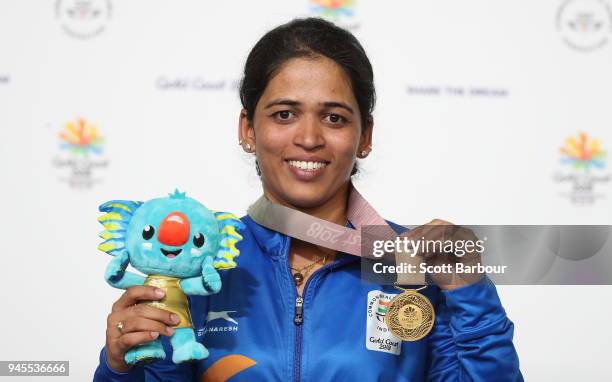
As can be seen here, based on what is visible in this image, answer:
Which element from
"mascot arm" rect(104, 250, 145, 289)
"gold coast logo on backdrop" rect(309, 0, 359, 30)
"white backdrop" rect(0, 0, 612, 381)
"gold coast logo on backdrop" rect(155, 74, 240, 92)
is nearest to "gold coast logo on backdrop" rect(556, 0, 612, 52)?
"white backdrop" rect(0, 0, 612, 381)

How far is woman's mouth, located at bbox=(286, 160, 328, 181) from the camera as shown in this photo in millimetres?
1293

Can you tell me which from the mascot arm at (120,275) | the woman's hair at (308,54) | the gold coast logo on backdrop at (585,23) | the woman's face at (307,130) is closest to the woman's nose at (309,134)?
the woman's face at (307,130)

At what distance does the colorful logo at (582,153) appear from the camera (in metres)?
2.48

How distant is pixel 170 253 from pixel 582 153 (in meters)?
1.71

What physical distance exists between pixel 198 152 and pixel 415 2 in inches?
31.7

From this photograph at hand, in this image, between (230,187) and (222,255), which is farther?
(230,187)

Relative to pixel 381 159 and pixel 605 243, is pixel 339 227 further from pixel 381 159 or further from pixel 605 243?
pixel 605 243

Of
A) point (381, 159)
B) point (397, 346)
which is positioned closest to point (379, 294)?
point (397, 346)

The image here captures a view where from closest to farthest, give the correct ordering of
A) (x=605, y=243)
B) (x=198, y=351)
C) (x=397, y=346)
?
1. (x=198, y=351)
2. (x=397, y=346)
3. (x=605, y=243)

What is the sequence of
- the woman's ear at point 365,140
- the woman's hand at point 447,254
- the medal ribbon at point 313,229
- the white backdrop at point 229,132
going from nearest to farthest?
the woman's hand at point 447,254
the medal ribbon at point 313,229
the woman's ear at point 365,140
the white backdrop at point 229,132

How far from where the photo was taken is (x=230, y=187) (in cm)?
236

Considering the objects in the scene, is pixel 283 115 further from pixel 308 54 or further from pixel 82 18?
pixel 82 18

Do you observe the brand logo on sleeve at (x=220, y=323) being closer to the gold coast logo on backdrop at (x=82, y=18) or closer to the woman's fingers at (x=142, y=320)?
the woman's fingers at (x=142, y=320)

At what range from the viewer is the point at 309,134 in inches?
50.1
